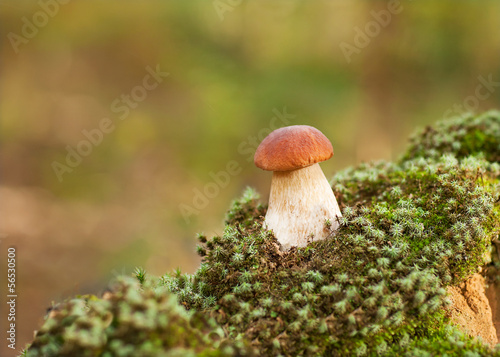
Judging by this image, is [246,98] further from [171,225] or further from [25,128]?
[25,128]

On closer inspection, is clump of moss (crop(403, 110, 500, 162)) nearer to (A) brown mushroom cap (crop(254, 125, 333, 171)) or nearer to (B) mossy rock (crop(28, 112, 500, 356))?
(B) mossy rock (crop(28, 112, 500, 356))

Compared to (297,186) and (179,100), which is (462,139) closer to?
(297,186)

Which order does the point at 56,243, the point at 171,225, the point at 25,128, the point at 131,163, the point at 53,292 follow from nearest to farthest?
the point at 53,292 < the point at 56,243 < the point at 171,225 < the point at 25,128 < the point at 131,163

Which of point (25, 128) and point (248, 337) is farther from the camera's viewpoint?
point (25, 128)

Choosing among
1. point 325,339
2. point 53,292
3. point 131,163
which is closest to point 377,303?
point 325,339

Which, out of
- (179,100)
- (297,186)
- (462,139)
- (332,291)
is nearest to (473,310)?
(332,291)

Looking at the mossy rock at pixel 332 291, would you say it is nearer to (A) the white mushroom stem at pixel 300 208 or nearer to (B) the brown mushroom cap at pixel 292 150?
(A) the white mushroom stem at pixel 300 208

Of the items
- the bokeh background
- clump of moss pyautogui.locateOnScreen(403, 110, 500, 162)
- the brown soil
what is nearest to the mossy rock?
the brown soil
